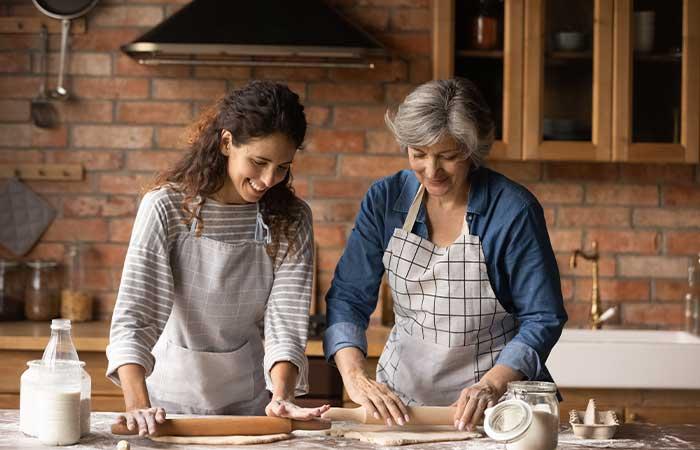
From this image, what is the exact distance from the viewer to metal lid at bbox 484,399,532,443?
1.69 m

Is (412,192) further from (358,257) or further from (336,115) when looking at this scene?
(336,115)

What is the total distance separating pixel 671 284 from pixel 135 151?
2.04m

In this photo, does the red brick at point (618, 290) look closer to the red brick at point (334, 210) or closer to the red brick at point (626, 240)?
the red brick at point (626, 240)

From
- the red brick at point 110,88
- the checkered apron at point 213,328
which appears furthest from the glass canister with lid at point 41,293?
the checkered apron at point 213,328

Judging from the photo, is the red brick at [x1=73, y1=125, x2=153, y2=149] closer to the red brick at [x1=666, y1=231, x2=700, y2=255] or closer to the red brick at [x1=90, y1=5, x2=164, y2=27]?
the red brick at [x1=90, y1=5, x2=164, y2=27]

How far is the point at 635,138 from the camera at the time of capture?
A: 3369mm

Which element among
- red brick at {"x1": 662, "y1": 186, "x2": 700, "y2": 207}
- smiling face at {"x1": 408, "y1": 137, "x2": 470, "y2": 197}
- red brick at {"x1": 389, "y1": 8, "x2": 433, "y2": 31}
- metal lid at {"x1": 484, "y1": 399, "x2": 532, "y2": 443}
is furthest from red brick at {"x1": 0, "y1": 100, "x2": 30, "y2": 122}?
metal lid at {"x1": 484, "y1": 399, "x2": 532, "y2": 443}

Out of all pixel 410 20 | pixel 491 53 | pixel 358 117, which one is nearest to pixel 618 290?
pixel 491 53

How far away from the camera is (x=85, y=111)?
361 centimetres

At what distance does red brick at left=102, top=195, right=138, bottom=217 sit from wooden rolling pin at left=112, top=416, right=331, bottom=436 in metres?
1.90

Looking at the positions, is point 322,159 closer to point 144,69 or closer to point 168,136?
point 168,136

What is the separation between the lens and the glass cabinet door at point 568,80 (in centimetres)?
334

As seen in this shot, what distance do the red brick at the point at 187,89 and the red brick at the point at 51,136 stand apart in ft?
1.21

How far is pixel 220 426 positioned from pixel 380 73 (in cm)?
202
